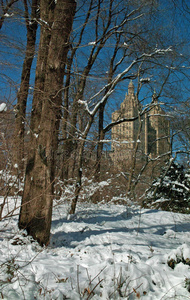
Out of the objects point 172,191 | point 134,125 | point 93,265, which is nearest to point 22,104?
point 93,265

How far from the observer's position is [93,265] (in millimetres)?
2834

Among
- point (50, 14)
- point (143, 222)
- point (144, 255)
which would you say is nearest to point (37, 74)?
point (50, 14)

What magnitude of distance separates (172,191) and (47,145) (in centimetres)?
915

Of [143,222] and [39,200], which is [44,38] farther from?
[143,222]

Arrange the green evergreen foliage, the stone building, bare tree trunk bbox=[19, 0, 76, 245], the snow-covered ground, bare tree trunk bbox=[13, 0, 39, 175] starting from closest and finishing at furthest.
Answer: the snow-covered ground, bare tree trunk bbox=[19, 0, 76, 245], bare tree trunk bbox=[13, 0, 39, 175], the stone building, the green evergreen foliage

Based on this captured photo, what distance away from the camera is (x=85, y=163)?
323 inches

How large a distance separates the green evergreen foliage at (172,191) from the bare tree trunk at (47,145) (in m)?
7.88

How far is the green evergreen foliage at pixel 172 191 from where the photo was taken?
11.2m

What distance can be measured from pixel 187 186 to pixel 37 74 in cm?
917

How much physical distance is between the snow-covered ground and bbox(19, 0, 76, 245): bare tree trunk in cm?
34

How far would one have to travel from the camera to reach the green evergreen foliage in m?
11.2

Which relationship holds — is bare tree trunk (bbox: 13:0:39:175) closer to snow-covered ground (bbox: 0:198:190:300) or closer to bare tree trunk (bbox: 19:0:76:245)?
bare tree trunk (bbox: 19:0:76:245)

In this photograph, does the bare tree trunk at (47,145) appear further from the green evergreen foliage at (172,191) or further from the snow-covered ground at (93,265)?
the green evergreen foliage at (172,191)

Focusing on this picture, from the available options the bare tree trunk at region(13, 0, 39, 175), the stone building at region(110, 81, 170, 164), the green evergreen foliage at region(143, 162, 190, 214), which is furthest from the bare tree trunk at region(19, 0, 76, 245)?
the green evergreen foliage at region(143, 162, 190, 214)
